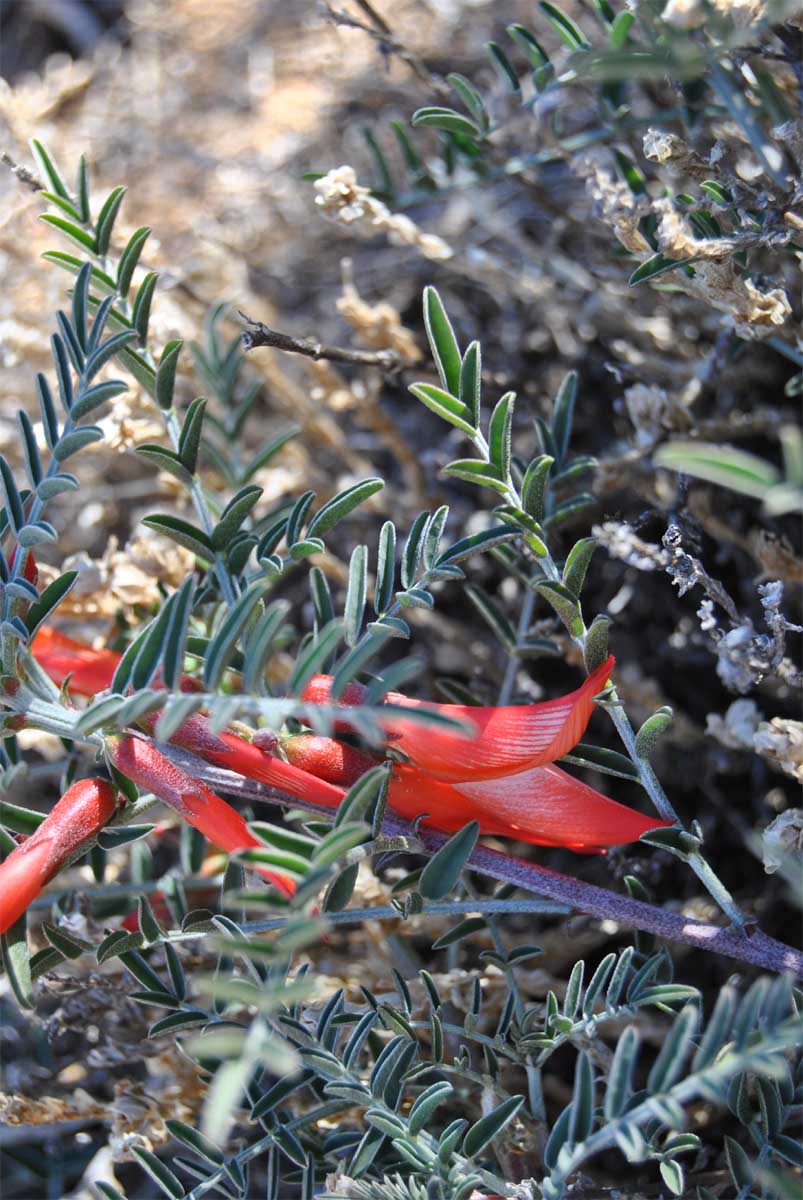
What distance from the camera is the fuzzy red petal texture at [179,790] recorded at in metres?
1.02

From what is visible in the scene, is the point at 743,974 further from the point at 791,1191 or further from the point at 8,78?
the point at 8,78

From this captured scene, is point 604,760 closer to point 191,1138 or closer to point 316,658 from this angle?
point 316,658

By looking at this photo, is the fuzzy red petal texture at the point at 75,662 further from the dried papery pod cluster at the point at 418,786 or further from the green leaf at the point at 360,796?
the green leaf at the point at 360,796

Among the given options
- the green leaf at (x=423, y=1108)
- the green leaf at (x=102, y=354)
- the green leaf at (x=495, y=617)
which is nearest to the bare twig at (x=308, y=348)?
the green leaf at (x=102, y=354)

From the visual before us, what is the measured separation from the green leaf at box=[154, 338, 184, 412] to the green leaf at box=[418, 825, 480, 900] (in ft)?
1.94

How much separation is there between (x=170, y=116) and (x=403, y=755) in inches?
90.0

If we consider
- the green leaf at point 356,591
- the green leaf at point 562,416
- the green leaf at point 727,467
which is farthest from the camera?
the green leaf at point 562,416

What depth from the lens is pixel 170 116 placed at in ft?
9.25

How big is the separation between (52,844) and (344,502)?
415 mm

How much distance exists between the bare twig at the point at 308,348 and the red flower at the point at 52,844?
0.48 meters

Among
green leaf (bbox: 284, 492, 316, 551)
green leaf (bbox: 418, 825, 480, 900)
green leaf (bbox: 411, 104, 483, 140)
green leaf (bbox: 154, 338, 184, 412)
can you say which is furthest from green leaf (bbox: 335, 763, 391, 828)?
green leaf (bbox: 411, 104, 483, 140)

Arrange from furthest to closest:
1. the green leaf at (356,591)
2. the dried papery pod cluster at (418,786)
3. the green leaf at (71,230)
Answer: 1. the green leaf at (71,230)
2. the green leaf at (356,591)
3. the dried papery pod cluster at (418,786)

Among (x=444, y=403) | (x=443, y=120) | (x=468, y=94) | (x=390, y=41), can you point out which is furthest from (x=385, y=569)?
(x=390, y=41)

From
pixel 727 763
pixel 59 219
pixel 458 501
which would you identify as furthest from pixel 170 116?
pixel 727 763
